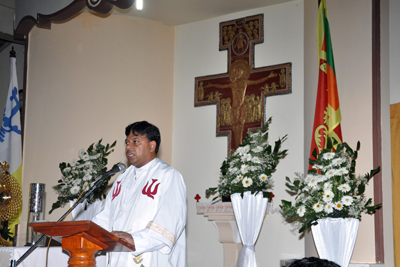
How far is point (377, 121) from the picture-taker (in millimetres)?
4152

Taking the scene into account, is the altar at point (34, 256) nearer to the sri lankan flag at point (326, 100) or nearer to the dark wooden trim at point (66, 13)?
the sri lankan flag at point (326, 100)

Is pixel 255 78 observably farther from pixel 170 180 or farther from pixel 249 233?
pixel 170 180

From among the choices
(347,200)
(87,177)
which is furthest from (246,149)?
(87,177)

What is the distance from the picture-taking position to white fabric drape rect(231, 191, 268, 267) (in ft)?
16.6

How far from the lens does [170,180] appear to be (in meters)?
3.63

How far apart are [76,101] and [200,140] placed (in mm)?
1805

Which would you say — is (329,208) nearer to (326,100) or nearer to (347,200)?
(347,200)

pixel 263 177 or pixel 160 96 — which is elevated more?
→ pixel 160 96

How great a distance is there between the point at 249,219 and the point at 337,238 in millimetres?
1391

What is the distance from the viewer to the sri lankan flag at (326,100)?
4434 millimetres

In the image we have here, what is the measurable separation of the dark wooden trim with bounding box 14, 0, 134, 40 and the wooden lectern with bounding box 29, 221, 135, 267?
Result: 13.4 ft

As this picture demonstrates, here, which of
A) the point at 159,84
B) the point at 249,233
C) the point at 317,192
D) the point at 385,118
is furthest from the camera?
the point at 159,84

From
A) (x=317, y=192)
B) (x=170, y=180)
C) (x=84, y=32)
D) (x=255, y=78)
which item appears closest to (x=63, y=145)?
(x=84, y=32)

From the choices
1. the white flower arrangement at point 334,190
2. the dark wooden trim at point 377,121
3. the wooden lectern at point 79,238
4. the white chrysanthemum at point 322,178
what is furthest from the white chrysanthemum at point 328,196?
the wooden lectern at point 79,238
